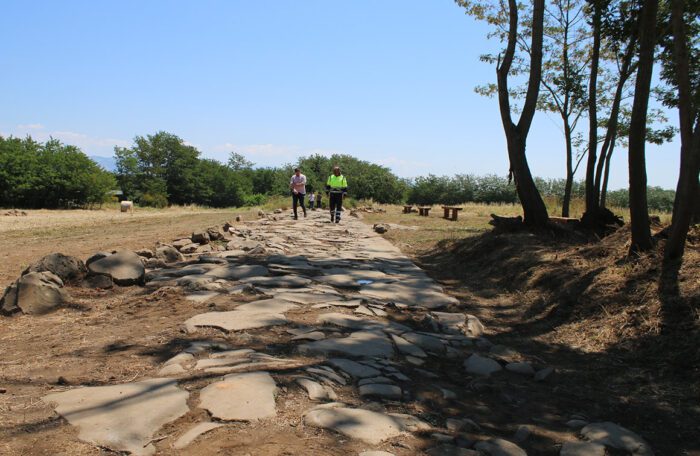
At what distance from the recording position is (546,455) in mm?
2602

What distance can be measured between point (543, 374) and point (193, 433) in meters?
2.50

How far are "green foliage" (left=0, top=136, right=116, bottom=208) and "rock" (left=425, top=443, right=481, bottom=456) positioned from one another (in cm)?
4518

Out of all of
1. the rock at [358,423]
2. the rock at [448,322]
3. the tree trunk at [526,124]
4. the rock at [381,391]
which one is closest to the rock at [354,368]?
the rock at [381,391]

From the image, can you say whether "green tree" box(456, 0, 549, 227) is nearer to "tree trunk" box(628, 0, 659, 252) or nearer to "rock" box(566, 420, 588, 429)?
"tree trunk" box(628, 0, 659, 252)

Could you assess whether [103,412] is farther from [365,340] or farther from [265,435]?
[365,340]

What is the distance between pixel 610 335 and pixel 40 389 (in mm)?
4264

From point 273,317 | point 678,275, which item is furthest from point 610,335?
point 273,317

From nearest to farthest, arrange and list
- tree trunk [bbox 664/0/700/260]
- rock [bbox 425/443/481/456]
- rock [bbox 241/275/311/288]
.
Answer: rock [bbox 425/443/481/456]
tree trunk [bbox 664/0/700/260]
rock [bbox 241/275/311/288]

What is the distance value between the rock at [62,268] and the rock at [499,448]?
4752mm

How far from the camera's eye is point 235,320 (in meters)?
4.38

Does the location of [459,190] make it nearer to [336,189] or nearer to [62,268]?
[336,189]

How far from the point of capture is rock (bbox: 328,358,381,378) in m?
3.31

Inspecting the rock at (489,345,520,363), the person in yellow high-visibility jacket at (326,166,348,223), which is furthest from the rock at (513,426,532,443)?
the person in yellow high-visibility jacket at (326,166,348,223)

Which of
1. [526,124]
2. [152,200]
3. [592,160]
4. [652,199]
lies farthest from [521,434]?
[152,200]
